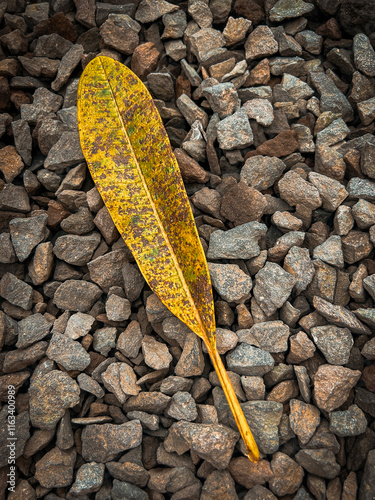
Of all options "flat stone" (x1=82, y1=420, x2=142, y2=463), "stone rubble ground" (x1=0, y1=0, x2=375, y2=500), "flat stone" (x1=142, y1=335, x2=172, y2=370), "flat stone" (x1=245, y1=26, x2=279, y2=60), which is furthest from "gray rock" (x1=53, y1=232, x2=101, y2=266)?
"flat stone" (x1=245, y1=26, x2=279, y2=60)

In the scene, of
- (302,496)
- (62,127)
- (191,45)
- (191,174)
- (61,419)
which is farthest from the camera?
(191,45)

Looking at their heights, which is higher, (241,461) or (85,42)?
(85,42)

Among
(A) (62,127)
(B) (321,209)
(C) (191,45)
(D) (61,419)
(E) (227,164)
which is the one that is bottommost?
(D) (61,419)

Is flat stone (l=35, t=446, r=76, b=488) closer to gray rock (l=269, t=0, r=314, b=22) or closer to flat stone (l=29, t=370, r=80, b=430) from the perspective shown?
flat stone (l=29, t=370, r=80, b=430)

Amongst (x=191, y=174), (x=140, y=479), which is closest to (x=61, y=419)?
(x=140, y=479)

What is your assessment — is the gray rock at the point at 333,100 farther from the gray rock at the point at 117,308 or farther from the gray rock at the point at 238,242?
the gray rock at the point at 117,308

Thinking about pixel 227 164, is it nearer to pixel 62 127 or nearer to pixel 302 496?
pixel 62 127

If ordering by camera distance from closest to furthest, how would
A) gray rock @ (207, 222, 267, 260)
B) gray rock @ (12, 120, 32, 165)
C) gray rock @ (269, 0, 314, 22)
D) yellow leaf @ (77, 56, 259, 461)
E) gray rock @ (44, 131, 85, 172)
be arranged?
1. yellow leaf @ (77, 56, 259, 461)
2. gray rock @ (207, 222, 267, 260)
3. gray rock @ (44, 131, 85, 172)
4. gray rock @ (12, 120, 32, 165)
5. gray rock @ (269, 0, 314, 22)

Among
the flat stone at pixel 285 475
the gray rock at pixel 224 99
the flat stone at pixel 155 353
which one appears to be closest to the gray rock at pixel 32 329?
the flat stone at pixel 155 353
